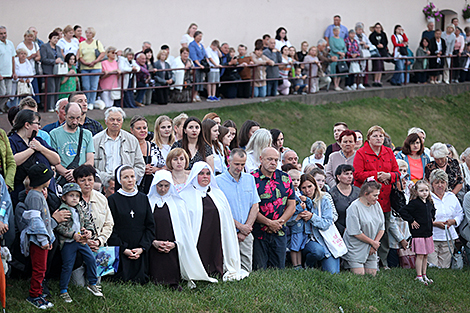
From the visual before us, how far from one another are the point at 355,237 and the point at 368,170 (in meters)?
1.06

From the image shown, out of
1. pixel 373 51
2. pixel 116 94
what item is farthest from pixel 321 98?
pixel 116 94

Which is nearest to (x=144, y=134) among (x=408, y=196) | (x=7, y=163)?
(x=7, y=163)

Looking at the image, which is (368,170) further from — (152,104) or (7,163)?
(152,104)

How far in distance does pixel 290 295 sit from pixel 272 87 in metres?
11.0

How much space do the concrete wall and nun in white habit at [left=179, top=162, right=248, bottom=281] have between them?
28.0ft

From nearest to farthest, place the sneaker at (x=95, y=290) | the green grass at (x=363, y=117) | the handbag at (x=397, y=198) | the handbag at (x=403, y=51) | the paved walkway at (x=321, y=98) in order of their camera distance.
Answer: the sneaker at (x=95, y=290) < the handbag at (x=397, y=198) < the paved walkway at (x=321, y=98) < the green grass at (x=363, y=117) < the handbag at (x=403, y=51)

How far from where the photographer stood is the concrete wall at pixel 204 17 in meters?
14.7

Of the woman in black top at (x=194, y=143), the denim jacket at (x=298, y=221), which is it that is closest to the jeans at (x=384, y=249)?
the denim jacket at (x=298, y=221)

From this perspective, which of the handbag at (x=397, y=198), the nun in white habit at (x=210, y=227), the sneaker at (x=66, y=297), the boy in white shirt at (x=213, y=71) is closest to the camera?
the sneaker at (x=66, y=297)

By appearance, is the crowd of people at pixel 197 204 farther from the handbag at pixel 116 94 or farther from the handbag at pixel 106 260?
the handbag at pixel 116 94

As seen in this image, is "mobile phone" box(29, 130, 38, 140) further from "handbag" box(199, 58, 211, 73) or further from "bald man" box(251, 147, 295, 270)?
"handbag" box(199, 58, 211, 73)

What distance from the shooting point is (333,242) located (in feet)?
27.7

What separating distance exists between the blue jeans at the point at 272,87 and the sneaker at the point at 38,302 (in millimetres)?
12296

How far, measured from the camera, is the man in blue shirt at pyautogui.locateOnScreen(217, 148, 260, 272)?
776cm
